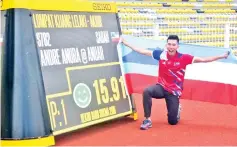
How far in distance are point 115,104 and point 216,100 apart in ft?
4.95

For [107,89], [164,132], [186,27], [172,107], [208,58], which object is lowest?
[164,132]

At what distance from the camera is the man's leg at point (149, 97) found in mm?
6399

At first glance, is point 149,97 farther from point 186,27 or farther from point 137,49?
point 186,27

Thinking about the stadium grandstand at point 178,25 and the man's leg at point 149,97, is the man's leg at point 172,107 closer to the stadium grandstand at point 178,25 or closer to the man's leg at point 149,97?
the man's leg at point 149,97

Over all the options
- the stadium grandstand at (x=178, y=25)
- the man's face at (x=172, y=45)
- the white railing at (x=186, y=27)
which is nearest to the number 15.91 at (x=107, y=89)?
the man's face at (x=172, y=45)

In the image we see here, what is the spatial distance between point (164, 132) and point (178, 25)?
30.3ft

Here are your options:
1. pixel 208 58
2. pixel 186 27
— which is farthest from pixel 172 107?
pixel 186 27

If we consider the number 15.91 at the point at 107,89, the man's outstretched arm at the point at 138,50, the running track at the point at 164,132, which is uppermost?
the man's outstretched arm at the point at 138,50

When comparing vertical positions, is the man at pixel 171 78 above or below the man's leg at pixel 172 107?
above

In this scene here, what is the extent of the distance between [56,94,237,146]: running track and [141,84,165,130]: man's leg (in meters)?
0.11

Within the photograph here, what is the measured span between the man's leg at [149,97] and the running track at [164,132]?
0.37ft

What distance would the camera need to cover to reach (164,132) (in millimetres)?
6188

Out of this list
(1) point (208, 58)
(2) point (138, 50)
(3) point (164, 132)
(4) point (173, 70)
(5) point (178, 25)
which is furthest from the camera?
(5) point (178, 25)

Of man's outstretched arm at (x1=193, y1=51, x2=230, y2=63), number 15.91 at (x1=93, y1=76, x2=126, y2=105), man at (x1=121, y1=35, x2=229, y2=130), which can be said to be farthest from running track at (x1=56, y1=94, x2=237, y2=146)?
man's outstretched arm at (x1=193, y1=51, x2=230, y2=63)
